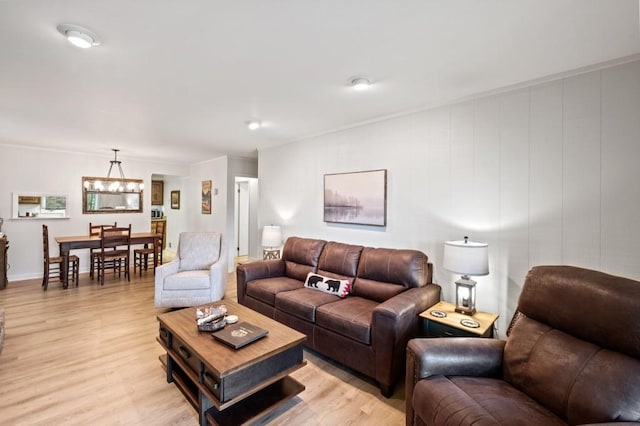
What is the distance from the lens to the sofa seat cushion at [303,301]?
8.69ft

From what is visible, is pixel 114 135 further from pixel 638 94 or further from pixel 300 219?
pixel 638 94

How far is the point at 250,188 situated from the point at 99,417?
5368 millimetres

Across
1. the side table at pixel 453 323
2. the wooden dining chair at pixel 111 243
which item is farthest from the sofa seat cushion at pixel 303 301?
the wooden dining chair at pixel 111 243

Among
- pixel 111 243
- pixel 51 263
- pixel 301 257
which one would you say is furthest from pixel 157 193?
pixel 301 257

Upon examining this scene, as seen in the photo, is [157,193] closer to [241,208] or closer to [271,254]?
[241,208]

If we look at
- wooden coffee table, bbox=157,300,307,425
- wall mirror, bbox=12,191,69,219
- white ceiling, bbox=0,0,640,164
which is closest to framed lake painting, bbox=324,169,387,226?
white ceiling, bbox=0,0,640,164

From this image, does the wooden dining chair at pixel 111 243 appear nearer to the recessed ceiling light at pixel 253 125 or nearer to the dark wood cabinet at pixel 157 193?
the recessed ceiling light at pixel 253 125

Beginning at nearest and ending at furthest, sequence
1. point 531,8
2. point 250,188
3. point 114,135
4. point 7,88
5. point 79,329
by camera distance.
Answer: point 531,8, point 7,88, point 79,329, point 114,135, point 250,188

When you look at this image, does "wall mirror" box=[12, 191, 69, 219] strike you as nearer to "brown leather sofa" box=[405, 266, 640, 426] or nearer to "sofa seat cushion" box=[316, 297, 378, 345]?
"sofa seat cushion" box=[316, 297, 378, 345]

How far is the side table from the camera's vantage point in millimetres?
2104

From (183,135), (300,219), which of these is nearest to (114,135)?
(183,135)

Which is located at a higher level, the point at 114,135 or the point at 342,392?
the point at 114,135

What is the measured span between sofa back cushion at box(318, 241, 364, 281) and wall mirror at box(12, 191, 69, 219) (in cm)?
533

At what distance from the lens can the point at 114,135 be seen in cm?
419
